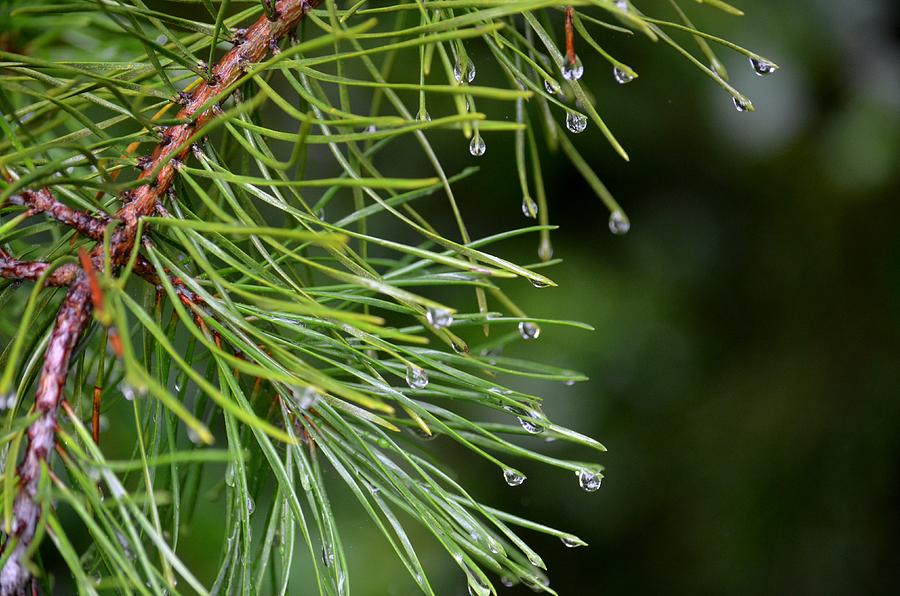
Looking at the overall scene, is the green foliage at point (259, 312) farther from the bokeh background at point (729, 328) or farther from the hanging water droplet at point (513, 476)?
the bokeh background at point (729, 328)

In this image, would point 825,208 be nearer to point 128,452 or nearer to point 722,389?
point 722,389

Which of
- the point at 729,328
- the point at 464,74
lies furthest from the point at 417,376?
the point at 729,328

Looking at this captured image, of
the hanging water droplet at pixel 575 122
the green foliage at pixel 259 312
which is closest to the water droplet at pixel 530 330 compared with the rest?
the green foliage at pixel 259 312

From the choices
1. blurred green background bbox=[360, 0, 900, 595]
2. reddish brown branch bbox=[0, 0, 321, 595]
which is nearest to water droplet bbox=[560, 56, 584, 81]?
reddish brown branch bbox=[0, 0, 321, 595]

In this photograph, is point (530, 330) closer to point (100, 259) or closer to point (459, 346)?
point (459, 346)

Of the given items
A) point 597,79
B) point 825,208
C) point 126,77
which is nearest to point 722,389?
point 825,208
